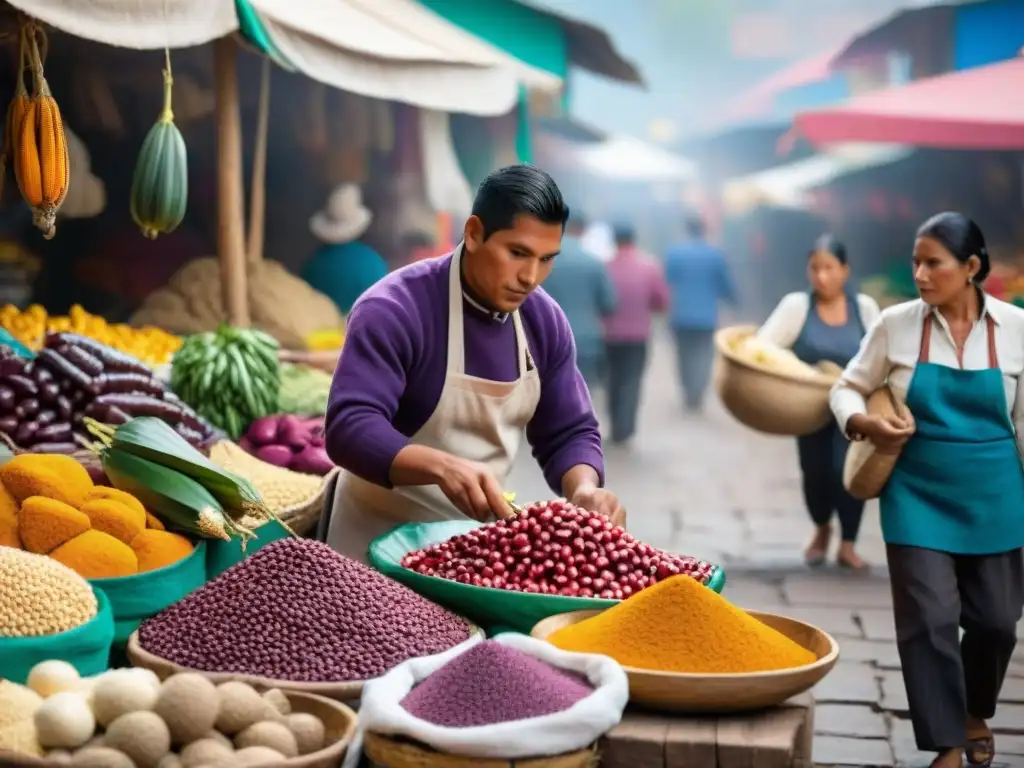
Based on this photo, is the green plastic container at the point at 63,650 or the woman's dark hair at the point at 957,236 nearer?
the green plastic container at the point at 63,650

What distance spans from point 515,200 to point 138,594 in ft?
3.77

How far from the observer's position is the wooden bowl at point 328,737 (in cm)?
218

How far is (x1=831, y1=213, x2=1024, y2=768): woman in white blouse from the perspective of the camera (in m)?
4.82

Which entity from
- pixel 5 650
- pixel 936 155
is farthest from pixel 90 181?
pixel 936 155

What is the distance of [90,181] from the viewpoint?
9.05 m

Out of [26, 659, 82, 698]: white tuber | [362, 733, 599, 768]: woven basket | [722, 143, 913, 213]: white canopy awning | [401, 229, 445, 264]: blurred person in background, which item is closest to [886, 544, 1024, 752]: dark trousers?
[362, 733, 599, 768]: woven basket

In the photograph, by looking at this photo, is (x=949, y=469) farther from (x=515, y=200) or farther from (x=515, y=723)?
(x=515, y=723)

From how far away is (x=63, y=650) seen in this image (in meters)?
2.63

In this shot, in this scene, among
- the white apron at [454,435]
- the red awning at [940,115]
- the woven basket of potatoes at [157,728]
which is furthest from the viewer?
the red awning at [940,115]

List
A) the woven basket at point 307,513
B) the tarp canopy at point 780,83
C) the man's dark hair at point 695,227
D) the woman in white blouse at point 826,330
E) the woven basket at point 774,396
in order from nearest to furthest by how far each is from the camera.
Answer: the woven basket at point 307,513 → the woven basket at point 774,396 → the woman in white blouse at point 826,330 → the man's dark hair at point 695,227 → the tarp canopy at point 780,83

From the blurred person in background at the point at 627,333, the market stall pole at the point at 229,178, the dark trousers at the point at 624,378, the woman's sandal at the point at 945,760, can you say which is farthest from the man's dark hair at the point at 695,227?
the woman's sandal at the point at 945,760

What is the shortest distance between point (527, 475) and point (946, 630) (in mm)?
6866

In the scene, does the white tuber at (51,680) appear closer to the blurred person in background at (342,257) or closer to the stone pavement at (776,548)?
the stone pavement at (776,548)

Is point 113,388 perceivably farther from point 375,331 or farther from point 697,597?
point 697,597
